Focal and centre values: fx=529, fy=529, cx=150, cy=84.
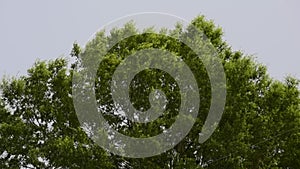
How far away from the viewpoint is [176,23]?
77.4ft

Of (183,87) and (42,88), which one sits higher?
(42,88)

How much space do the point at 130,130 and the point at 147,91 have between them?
1.67 meters

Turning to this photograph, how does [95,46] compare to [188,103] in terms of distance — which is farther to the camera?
[95,46]

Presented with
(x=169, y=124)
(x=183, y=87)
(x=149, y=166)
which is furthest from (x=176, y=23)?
(x=149, y=166)

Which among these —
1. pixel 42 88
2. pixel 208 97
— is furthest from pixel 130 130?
pixel 42 88

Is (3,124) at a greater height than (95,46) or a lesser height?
lesser

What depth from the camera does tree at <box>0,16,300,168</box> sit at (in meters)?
20.3

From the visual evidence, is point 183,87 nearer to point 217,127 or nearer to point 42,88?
point 217,127

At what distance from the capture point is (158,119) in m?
20.2

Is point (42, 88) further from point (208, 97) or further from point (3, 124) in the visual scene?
point (208, 97)

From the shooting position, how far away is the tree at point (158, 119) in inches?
801

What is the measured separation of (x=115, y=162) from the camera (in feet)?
69.7

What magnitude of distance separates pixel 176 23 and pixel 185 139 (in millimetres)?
5591

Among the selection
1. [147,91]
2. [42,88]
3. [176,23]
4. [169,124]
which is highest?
[176,23]
